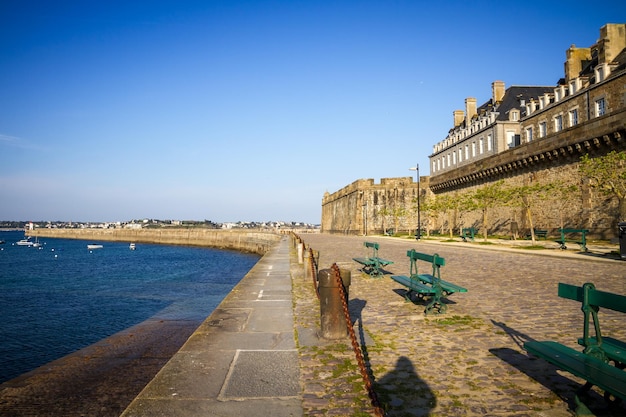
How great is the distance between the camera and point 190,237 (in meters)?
85.9

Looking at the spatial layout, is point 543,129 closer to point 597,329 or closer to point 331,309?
point 331,309

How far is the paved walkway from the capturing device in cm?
351

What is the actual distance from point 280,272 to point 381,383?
9917 millimetres

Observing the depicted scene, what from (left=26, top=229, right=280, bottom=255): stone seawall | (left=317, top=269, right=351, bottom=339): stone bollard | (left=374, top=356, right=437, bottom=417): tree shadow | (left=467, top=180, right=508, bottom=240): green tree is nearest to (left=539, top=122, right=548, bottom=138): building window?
(left=467, top=180, right=508, bottom=240): green tree

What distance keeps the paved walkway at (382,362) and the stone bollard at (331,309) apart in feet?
0.53

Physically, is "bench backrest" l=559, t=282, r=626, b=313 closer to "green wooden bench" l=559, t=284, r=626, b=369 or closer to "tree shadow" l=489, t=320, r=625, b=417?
"green wooden bench" l=559, t=284, r=626, b=369

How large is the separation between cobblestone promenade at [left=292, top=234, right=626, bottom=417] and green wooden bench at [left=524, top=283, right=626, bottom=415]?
0.40 metres

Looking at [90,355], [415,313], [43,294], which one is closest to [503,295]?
[415,313]

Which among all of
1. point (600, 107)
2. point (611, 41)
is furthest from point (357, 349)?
point (611, 41)

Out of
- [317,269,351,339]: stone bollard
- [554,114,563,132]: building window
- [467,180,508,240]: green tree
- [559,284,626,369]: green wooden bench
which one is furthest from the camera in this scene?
[554,114,563,132]: building window

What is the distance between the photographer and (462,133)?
47.7 meters

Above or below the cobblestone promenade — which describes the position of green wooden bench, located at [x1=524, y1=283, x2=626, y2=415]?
above

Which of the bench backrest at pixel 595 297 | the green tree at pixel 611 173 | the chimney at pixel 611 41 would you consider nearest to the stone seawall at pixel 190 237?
the green tree at pixel 611 173

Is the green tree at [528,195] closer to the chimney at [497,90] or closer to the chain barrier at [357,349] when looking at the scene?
the chimney at [497,90]
